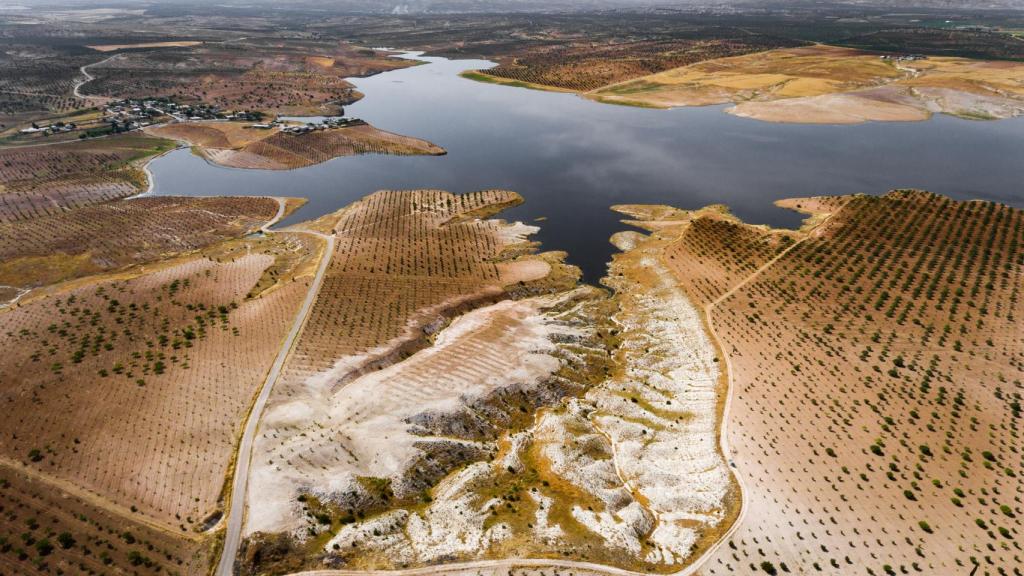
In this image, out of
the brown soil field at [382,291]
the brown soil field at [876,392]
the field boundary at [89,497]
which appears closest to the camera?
the brown soil field at [876,392]

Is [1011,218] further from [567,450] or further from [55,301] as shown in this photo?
[55,301]

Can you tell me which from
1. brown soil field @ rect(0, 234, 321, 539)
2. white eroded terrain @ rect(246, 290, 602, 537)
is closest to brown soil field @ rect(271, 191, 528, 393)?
white eroded terrain @ rect(246, 290, 602, 537)

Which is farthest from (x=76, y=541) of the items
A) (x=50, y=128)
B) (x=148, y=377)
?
(x=50, y=128)

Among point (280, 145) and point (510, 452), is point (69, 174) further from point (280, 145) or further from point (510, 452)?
point (510, 452)

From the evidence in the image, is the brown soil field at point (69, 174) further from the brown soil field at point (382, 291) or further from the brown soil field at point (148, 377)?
the brown soil field at point (382, 291)

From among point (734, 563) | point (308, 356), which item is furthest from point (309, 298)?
point (734, 563)

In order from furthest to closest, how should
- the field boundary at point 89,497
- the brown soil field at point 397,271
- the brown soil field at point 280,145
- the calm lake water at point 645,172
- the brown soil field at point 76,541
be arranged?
the brown soil field at point 280,145, the calm lake water at point 645,172, the brown soil field at point 397,271, the field boundary at point 89,497, the brown soil field at point 76,541

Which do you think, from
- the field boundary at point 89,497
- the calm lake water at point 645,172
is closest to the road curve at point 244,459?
the field boundary at point 89,497

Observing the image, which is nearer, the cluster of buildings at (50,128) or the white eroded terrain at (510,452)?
the white eroded terrain at (510,452)
